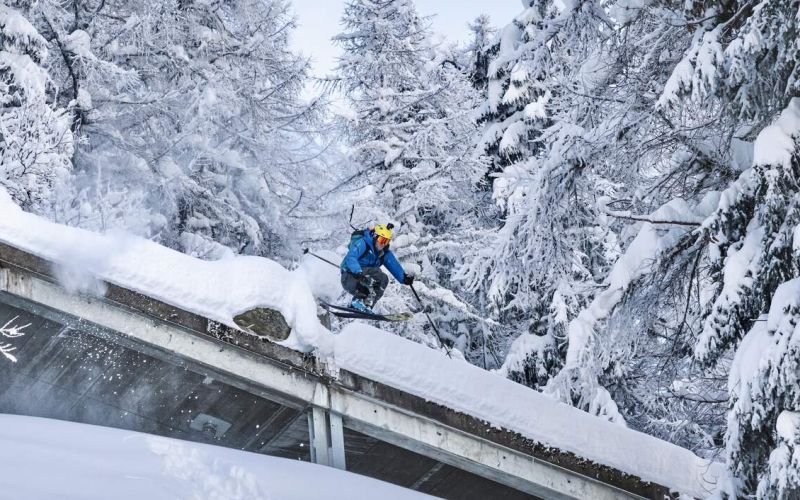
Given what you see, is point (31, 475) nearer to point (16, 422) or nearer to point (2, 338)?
point (16, 422)

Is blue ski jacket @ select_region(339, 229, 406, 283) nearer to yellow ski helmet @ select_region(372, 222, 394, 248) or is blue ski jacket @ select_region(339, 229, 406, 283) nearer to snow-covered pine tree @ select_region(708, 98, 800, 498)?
yellow ski helmet @ select_region(372, 222, 394, 248)

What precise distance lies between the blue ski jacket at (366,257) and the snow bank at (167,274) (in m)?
2.95

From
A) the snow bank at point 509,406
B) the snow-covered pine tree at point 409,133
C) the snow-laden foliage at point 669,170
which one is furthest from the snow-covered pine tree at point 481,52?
the snow bank at point 509,406

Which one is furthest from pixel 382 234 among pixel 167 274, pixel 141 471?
pixel 141 471

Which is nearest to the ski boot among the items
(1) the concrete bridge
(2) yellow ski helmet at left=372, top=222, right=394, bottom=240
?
(2) yellow ski helmet at left=372, top=222, right=394, bottom=240

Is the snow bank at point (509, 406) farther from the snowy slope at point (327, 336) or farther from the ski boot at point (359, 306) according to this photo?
the ski boot at point (359, 306)

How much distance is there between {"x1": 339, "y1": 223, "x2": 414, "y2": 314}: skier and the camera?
431 inches

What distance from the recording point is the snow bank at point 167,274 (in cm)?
695

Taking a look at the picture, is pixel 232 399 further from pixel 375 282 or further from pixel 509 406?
pixel 375 282

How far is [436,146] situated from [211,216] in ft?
16.3

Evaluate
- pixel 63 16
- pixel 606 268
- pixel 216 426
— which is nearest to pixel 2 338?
pixel 216 426

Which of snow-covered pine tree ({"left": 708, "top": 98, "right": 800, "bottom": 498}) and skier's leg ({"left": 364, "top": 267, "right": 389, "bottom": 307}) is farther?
skier's leg ({"left": 364, "top": 267, "right": 389, "bottom": 307})

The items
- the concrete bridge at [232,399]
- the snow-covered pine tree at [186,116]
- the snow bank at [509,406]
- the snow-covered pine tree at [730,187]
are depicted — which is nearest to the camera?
the snow-covered pine tree at [730,187]

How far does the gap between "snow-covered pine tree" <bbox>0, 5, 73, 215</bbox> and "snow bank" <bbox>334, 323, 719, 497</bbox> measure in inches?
255
